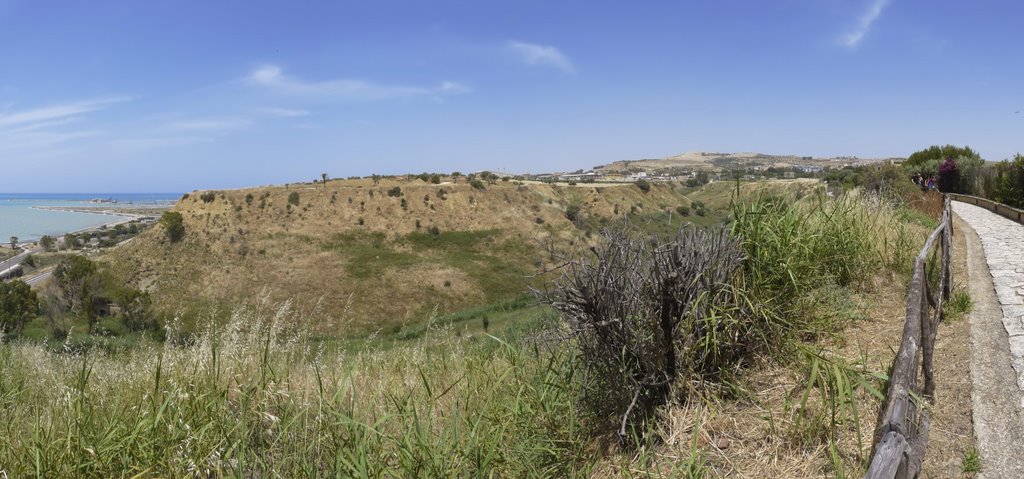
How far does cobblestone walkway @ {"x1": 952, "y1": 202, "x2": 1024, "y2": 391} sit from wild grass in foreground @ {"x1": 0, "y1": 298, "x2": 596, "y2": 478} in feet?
9.86

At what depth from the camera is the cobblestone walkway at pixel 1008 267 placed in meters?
4.34

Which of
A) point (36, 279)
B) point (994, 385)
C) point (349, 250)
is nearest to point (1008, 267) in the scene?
point (994, 385)

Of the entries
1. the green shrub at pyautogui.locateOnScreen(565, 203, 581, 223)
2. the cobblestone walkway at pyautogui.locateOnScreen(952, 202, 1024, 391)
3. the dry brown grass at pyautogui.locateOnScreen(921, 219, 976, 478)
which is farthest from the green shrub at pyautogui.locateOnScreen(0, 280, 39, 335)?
the green shrub at pyautogui.locateOnScreen(565, 203, 581, 223)

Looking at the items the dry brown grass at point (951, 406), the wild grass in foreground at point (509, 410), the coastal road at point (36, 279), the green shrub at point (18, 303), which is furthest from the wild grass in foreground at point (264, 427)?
the coastal road at point (36, 279)

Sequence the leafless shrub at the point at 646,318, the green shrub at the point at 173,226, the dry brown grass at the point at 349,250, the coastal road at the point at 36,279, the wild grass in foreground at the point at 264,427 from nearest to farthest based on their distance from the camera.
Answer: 1. the wild grass in foreground at the point at 264,427
2. the leafless shrub at the point at 646,318
3. the coastal road at the point at 36,279
4. the dry brown grass at the point at 349,250
5. the green shrub at the point at 173,226

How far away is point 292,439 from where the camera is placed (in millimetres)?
2775

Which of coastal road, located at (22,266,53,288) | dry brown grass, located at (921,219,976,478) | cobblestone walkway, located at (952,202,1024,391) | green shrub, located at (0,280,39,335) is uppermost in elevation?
cobblestone walkway, located at (952,202,1024,391)

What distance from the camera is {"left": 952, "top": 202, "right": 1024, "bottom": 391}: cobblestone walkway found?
14.2 ft

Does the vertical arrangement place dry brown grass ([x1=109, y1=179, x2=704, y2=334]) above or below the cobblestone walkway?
below

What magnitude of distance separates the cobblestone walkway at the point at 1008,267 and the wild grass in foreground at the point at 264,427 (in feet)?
9.86

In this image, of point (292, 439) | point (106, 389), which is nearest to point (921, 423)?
point (292, 439)

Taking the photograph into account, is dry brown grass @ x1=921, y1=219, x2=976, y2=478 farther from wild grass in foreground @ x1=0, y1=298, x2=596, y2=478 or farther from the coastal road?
the coastal road

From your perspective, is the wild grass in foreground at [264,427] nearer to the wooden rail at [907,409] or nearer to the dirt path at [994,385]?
the wooden rail at [907,409]

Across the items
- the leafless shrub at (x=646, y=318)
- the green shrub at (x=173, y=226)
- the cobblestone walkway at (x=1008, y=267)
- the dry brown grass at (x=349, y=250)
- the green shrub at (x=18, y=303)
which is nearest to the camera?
the leafless shrub at (x=646, y=318)
